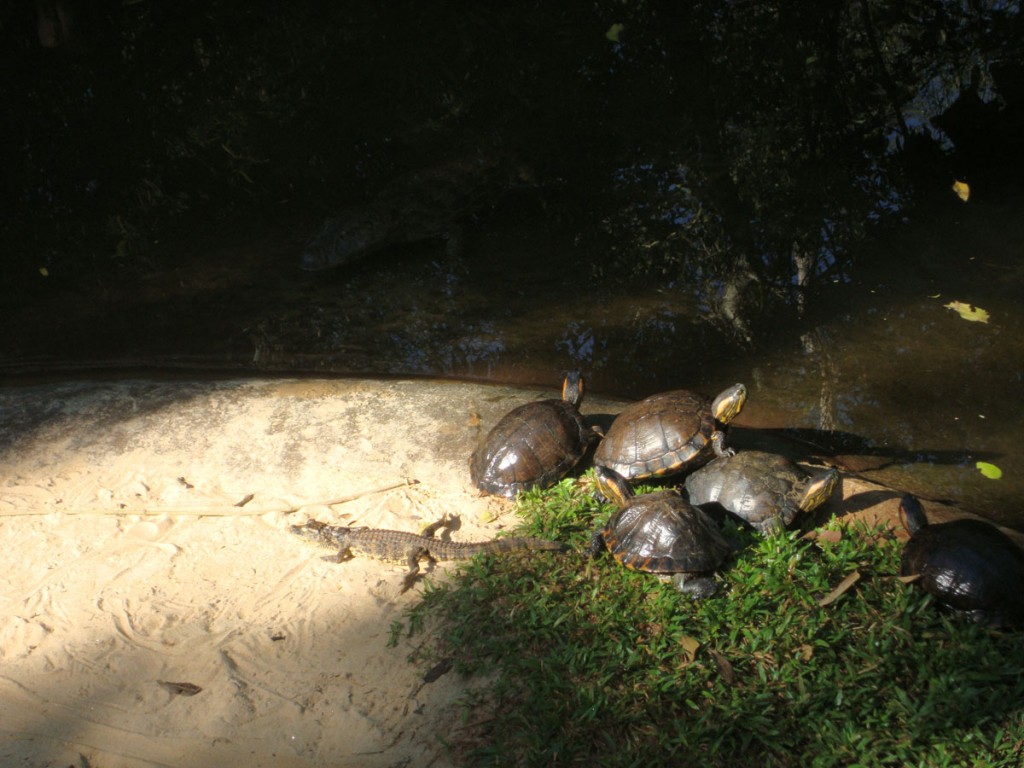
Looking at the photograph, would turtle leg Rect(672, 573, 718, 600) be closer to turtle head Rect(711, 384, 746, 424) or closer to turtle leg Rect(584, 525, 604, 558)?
turtle leg Rect(584, 525, 604, 558)

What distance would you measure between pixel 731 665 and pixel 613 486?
110cm

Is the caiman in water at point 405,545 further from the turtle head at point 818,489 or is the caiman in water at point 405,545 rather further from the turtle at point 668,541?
the turtle head at point 818,489

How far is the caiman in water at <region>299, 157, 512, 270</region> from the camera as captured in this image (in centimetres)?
799

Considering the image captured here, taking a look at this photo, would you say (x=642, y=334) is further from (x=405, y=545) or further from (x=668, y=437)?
(x=405, y=545)

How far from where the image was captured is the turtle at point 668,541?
3.68 meters

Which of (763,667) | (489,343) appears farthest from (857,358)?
(763,667)

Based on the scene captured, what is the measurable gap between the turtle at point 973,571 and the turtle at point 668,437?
3.82 feet

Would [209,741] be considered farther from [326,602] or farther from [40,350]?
[40,350]

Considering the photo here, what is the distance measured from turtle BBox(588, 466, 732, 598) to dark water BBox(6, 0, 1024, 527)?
1.69 meters

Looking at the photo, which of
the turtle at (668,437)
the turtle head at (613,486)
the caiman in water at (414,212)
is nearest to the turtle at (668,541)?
the turtle head at (613,486)

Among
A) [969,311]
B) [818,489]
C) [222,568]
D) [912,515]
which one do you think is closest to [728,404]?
[818,489]

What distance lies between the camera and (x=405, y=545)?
4.23 meters

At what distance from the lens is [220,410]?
223 inches

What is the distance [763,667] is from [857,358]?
3184 mm
